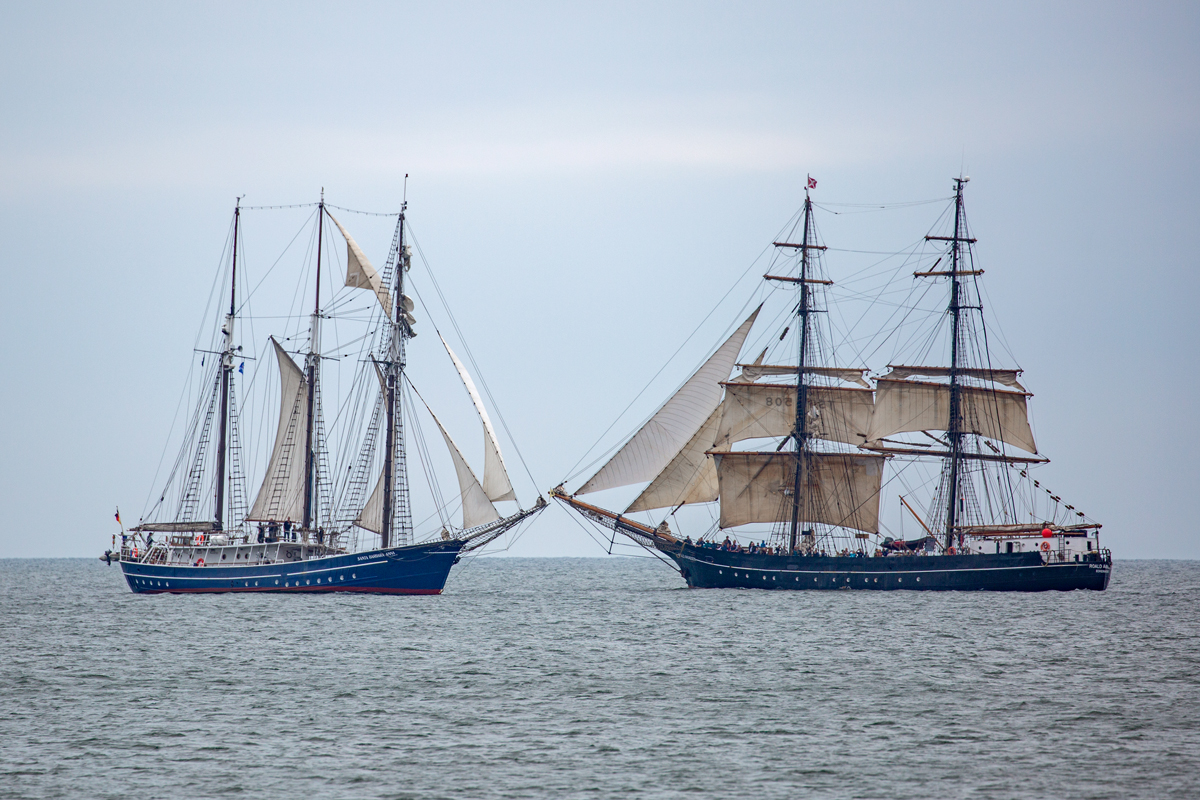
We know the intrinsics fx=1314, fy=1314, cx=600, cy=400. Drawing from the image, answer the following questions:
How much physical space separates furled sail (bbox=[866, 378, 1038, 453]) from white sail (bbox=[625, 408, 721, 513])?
13.0 m

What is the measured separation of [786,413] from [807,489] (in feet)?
16.8

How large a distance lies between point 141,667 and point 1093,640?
1455 inches

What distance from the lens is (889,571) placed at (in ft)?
265

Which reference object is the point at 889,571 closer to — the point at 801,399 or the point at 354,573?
the point at 801,399

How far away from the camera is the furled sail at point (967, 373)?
8844 centimetres

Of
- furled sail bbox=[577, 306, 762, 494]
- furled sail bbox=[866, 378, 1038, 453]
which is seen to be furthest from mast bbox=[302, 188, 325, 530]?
furled sail bbox=[866, 378, 1038, 453]

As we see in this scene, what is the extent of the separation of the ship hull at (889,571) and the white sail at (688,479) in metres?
3.57

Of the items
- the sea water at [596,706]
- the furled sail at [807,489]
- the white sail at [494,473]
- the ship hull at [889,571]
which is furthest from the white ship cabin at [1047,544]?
the white sail at [494,473]

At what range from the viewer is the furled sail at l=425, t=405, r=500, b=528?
67250 millimetres

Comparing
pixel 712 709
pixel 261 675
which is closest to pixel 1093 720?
pixel 712 709

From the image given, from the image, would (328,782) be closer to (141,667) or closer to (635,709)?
(635,709)

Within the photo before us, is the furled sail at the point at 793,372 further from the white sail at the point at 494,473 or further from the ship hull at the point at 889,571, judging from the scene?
the white sail at the point at 494,473

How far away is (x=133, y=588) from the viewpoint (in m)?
77.2

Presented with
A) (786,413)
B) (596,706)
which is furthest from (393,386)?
(596,706)
